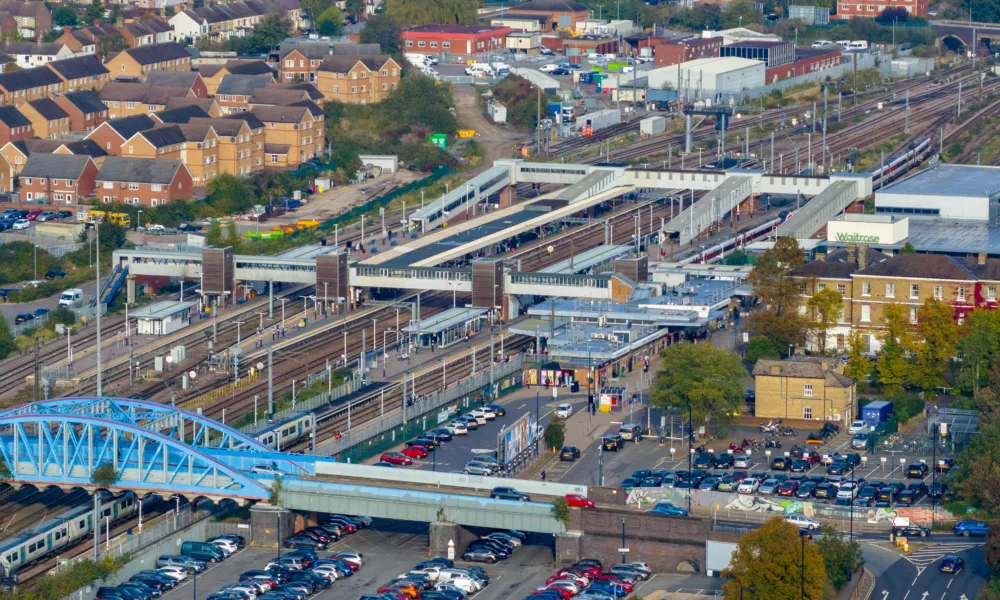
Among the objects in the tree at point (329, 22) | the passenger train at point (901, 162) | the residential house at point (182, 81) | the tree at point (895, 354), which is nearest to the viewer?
the tree at point (895, 354)

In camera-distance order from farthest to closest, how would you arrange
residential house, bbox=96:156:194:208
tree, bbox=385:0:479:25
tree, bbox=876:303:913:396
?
tree, bbox=385:0:479:25 < residential house, bbox=96:156:194:208 < tree, bbox=876:303:913:396

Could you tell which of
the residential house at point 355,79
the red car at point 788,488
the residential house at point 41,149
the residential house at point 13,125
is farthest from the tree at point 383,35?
the red car at point 788,488

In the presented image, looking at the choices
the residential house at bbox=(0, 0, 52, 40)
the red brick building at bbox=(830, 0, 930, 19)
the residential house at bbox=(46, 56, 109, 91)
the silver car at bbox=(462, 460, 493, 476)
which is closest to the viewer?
the silver car at bbox=(462, 460, 493, 476)

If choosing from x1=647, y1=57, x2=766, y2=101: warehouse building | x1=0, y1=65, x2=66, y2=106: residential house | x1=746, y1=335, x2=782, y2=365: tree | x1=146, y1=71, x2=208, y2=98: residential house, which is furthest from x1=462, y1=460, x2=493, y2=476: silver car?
x1=647, y1=57, x2=766, y2=101: warehouse building

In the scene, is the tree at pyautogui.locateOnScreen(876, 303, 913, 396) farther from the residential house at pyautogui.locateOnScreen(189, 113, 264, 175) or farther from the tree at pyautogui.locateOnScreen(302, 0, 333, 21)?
the tree at pyautogui.locateOnScreen(302, 0, 333, 21)

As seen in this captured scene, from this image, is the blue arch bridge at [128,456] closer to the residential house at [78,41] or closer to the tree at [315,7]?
the residential house at [78,41]
